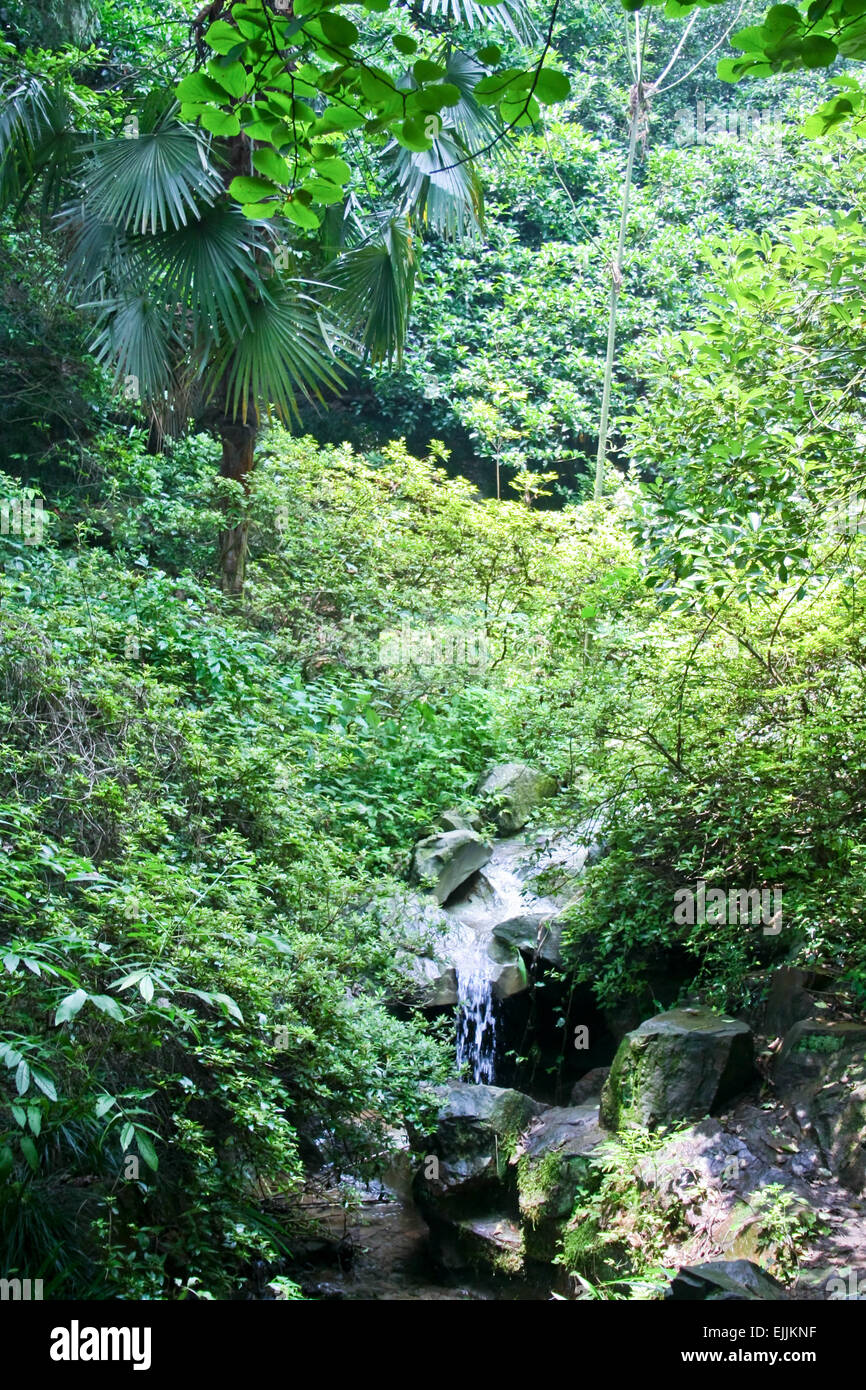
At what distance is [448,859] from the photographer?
26.7ft

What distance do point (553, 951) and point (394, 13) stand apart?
50.7 ft

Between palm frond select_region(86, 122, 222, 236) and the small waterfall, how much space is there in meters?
5.74

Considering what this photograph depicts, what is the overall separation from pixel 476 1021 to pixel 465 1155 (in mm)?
1474

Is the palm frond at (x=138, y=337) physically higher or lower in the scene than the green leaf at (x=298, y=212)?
higher

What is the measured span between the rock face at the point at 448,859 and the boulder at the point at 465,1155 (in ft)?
6.08

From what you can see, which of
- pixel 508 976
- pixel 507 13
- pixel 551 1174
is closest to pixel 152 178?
pixel 507 13

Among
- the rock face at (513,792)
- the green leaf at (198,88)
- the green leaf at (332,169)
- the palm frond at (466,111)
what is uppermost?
the palm frond at (466,111)

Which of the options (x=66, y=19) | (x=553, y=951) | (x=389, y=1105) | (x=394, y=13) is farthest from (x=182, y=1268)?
(x=394, y=13)

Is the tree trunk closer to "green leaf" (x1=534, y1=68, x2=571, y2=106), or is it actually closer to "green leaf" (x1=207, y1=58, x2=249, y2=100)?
"green leaf" (x1=207, y1=58, x2=249, y2=100)

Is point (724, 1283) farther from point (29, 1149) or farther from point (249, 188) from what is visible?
point (249, 188)

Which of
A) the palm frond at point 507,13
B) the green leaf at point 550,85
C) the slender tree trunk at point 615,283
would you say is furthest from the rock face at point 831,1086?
the slender tree trunk at point 615,283

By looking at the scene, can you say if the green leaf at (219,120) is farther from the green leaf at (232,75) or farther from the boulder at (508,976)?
the boulder at (508,976)

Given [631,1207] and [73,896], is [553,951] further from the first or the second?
[73,896]

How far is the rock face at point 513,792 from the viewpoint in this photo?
9.04 metres
